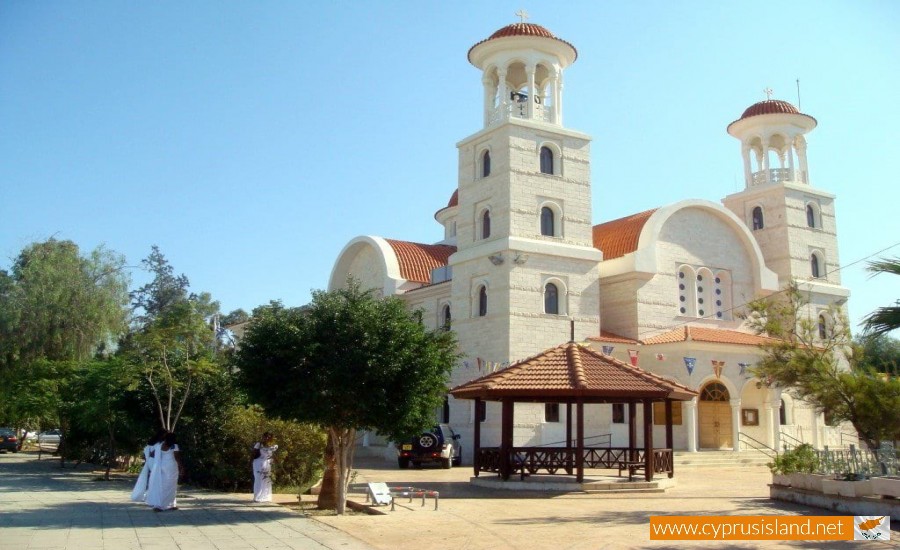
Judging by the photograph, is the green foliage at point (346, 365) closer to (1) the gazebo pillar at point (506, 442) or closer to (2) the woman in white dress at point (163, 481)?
(2) the woman in white dress at point (163, 481)

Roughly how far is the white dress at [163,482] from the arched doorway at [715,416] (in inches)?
773

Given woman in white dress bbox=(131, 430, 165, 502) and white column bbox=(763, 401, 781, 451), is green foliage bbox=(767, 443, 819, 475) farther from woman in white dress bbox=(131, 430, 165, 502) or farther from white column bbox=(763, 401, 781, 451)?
white column bbox=(763, 401, 781, 451)

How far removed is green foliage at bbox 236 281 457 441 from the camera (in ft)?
43.3

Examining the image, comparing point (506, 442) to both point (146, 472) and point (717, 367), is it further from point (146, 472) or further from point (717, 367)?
point (717, 367)

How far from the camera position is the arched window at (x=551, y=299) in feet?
88.9

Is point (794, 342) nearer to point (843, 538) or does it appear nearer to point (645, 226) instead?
point (843, 538)

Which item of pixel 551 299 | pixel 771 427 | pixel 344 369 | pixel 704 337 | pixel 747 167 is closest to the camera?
pixel 344 369

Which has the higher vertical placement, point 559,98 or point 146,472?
point 559,98

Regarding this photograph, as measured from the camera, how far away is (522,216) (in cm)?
2714

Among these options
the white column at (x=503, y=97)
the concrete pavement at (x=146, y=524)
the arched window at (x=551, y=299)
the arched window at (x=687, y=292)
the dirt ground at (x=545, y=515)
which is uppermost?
the white column at (x=503, y=97)

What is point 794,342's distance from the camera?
1612 centimetres

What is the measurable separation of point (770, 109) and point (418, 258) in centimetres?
1612

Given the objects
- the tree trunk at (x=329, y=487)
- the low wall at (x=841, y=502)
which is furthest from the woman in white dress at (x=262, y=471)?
the low wall at (x=841, y=502)

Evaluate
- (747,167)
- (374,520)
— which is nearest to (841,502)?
(374,520)
